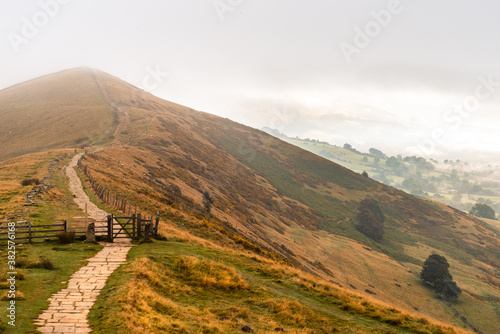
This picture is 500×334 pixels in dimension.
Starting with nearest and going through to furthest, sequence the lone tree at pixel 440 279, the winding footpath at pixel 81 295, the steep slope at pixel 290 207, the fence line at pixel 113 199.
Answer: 1. the winding footpath at pixel 81 295
2. the fence line at pixel 113 199
3. the steep slope at pixel 290 207
4. the lone tree at pixel 440 279

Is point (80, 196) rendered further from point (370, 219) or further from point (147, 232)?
point (370, 219)

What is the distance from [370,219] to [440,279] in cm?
3498

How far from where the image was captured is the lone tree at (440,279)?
57.8m

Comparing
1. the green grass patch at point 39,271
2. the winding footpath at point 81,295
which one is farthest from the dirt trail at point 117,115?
the winding footpath at point 81,295

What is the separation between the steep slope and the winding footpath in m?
13.0

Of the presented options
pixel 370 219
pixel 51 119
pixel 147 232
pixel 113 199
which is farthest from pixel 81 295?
pixel 51 119

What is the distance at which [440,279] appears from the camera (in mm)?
59844

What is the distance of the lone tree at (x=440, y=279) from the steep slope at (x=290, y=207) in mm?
2184

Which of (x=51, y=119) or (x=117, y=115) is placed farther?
(x=117, y=115)

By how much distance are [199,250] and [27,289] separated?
12.0 meters

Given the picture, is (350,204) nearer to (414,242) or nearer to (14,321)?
(414,242)

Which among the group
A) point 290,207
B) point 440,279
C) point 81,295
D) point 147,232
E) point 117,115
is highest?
point 117,115

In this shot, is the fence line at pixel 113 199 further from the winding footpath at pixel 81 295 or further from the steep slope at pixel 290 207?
the winding footpath at pixel 81 295

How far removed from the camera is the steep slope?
46875 millimetres
